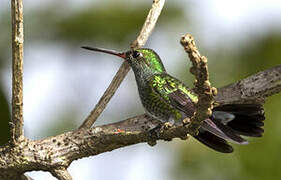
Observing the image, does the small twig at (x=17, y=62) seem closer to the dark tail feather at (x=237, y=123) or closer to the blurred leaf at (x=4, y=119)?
the blurred leaf at (x=4, y=119)

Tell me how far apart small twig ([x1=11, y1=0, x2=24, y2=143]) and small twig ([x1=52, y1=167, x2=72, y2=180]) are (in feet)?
1.24

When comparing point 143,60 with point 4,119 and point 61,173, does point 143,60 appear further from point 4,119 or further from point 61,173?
point 61,173

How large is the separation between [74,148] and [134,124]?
473mm

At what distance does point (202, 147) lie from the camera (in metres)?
4.32

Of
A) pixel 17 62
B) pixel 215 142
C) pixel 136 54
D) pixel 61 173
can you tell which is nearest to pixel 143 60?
pixel 136 54

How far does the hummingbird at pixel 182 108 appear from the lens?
11.0ft

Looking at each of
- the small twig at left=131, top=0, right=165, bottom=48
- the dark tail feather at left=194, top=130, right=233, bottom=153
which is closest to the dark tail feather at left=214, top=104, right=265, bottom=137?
the dark tail feather at left=194, top=130, right=233, bottom=153

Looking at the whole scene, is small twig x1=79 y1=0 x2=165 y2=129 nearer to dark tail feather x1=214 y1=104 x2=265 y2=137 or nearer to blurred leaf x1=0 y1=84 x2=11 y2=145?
blurred leaf x1=0 y1=84 x2=11 y2=145

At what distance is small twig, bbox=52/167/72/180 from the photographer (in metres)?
3.23

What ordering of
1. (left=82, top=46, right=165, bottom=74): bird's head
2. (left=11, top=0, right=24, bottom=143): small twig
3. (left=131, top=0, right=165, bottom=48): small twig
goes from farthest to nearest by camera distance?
(left=82, top=46, right=165, bottom=74): bird's head, (left=131, top=0, right=165, bottom=48): small twig, (left=11, top=0, right=24, bottom=143): small twig

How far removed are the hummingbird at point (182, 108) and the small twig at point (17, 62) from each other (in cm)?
92

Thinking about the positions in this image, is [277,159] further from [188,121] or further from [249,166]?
[188,121]

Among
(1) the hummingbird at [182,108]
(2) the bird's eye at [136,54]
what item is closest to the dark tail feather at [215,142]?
(1) the hummingbird at [182,108]

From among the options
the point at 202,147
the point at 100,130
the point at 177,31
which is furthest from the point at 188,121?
the point at 177,31
